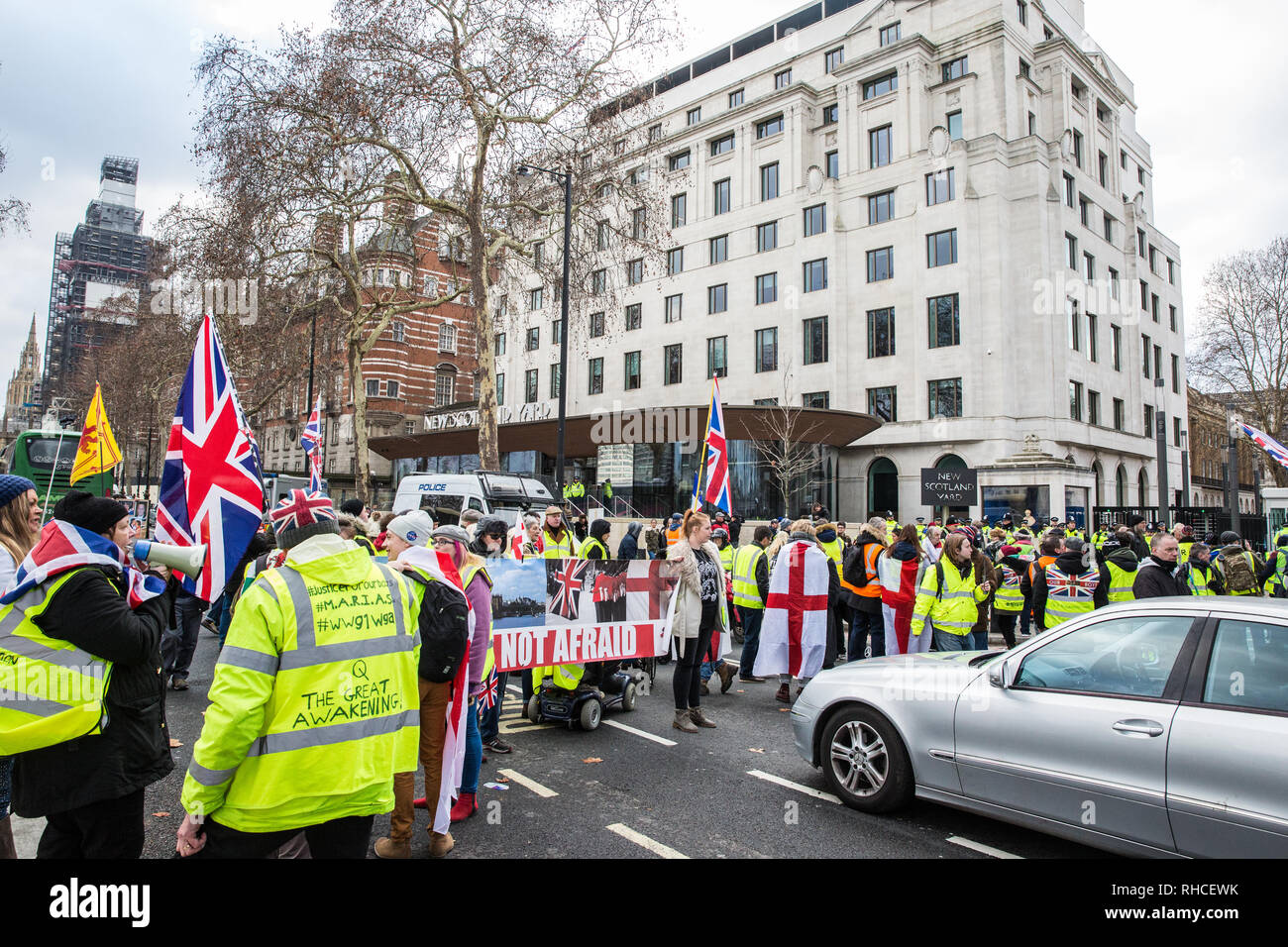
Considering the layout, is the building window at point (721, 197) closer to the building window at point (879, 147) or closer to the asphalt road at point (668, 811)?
the building window at point (879, 147)

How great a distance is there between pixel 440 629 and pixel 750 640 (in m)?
6.12

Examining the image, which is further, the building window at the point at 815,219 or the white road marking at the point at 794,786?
the building window at the point at 815,219

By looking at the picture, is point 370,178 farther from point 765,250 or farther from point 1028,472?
point 1028,472

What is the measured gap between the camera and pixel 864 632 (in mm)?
9805

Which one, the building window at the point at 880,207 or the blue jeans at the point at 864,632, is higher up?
the building window at the point at 880,207

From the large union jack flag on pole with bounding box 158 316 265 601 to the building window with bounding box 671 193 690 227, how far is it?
4121 centimetres

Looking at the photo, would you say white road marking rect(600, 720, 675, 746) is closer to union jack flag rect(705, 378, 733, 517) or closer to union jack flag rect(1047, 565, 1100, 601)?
union jack flag rect(1047, 565, 1100, 601)

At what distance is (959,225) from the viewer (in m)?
33.4

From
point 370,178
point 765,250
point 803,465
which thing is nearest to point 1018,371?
point 803,465

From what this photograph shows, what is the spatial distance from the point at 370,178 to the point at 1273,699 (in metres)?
25.3

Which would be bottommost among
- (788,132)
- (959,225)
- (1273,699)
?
(1273,699)

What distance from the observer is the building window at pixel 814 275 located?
37500 mm

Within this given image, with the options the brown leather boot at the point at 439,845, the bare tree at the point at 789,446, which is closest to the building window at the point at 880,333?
the bare tree at the point at 789,446

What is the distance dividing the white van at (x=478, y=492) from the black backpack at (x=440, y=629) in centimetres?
1438
